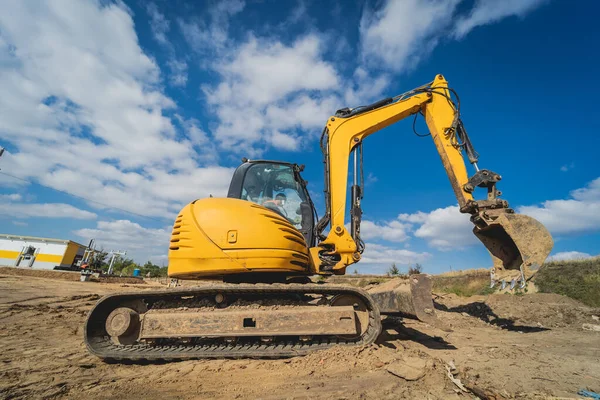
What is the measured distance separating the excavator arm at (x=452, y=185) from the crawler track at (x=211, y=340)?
1142mm

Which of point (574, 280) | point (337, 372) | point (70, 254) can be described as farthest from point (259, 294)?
point (70, 254)

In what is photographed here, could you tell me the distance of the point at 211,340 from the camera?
130 inches

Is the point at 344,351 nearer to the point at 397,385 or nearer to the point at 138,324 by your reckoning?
the point at 397,385

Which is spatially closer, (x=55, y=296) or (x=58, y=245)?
(x=55, y=296)

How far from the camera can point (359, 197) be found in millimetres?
4777

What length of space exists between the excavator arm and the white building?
26.1 meters

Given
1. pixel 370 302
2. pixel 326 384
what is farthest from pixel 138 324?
pixel 370 302

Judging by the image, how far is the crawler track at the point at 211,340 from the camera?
2990mm

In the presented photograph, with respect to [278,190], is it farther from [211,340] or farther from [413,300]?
[413,300]

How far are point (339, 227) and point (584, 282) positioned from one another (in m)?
12.4

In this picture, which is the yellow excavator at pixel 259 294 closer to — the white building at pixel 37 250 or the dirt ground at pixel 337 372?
the dirt ground at pixel 337 372

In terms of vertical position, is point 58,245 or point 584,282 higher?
point 58,245

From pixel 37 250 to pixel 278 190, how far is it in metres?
27.4

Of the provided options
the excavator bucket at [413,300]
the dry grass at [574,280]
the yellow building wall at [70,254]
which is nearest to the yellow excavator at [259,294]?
the excavator bucket at [413,300]
